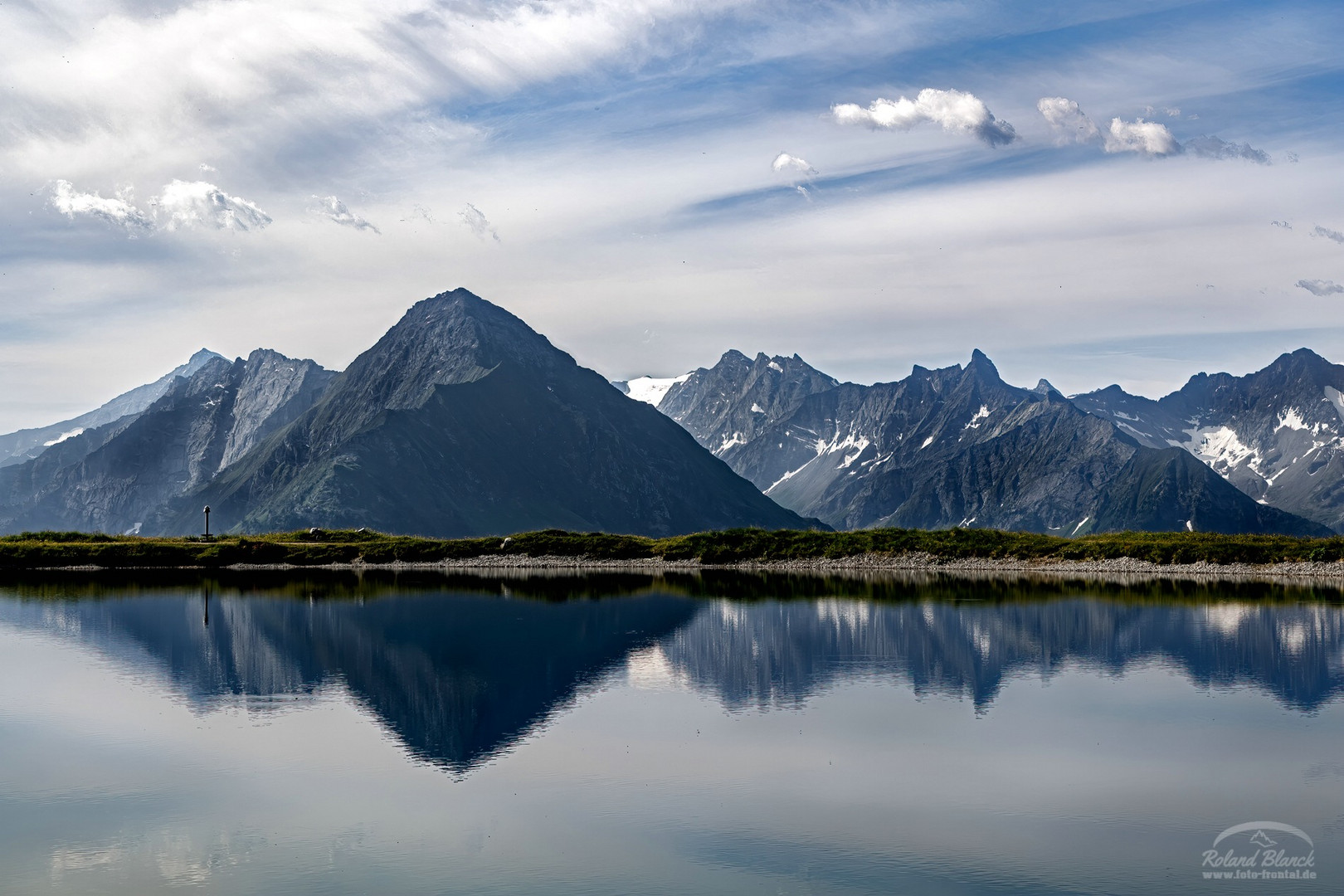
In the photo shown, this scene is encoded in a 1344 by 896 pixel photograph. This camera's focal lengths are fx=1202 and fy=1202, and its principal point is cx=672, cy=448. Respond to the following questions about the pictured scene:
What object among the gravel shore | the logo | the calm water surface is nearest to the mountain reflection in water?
the calm water surface

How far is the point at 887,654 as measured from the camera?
75438 mm

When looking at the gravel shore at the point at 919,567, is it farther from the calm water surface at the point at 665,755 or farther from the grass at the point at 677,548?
the calm water surface at the point at 665,755

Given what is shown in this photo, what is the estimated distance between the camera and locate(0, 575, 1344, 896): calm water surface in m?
33.4

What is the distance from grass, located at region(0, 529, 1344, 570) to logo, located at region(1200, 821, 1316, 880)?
13432 cm

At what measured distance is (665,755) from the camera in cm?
4719

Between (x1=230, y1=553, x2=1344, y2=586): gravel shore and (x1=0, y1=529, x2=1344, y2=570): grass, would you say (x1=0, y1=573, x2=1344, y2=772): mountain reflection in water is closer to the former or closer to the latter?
(x1=230, y1=553, x2=1344, y2=586): gravel shore

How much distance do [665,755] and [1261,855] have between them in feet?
70.1

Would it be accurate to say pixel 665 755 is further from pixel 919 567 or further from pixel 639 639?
pixel 919 567

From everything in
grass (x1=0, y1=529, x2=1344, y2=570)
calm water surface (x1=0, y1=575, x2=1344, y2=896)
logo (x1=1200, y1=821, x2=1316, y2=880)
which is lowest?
logo (x1=1200, y1=821, x2=1316, y2=880)

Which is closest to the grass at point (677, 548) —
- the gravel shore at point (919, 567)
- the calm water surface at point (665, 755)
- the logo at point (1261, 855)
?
the gravel shore at point (919, 567)

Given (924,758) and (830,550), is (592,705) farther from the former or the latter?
(830,550)

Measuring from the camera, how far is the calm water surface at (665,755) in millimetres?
33375

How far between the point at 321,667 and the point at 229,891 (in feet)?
134

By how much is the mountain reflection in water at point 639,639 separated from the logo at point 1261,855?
873 inches
